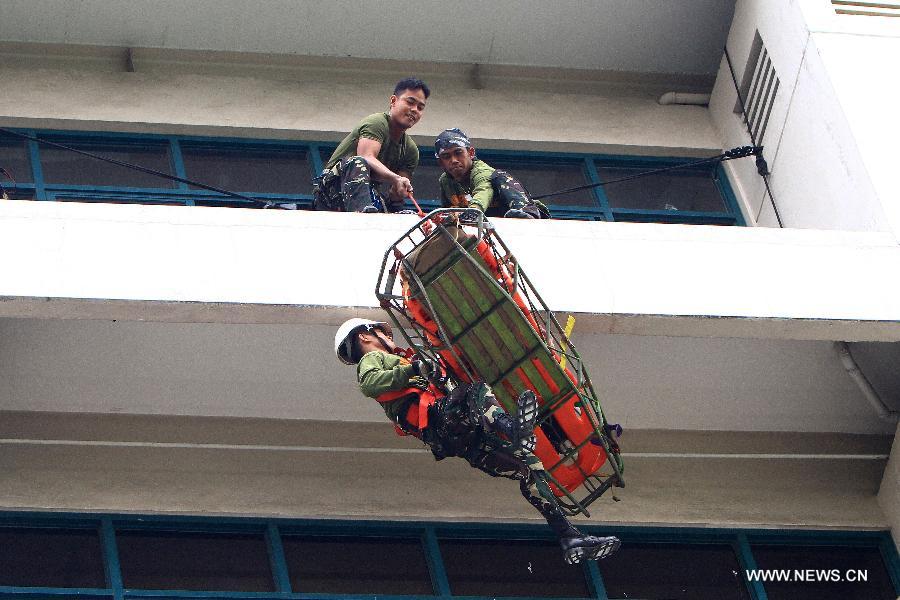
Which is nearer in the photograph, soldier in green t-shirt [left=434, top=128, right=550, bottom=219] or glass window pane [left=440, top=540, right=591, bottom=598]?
glass window pane [left=440, top=540, right=591, bottom=598]

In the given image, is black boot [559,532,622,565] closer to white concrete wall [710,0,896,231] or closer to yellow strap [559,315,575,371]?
yellow strap [559,315,575,371]

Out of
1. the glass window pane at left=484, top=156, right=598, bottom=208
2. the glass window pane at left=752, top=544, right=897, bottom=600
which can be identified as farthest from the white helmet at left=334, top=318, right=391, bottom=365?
the glass window pane at left=484, top=156, right=598, bottom=208

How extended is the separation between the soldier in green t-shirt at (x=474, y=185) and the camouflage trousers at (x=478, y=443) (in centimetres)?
231

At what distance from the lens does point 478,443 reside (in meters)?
10.6

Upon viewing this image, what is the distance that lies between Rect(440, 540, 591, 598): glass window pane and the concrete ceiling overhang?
19.5ft

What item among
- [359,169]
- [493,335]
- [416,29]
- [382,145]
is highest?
[416,29]

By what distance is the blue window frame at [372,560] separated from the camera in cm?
1192

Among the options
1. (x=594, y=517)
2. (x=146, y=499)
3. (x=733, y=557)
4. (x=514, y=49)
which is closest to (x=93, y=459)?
(x=146, y=499)

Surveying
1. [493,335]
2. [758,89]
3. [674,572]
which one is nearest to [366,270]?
[493,335]

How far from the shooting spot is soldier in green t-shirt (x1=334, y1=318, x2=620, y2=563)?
10.1 m

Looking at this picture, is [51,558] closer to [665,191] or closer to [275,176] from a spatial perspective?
[275,176]

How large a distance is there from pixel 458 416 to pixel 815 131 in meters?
5.53

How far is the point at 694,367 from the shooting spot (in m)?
12.9

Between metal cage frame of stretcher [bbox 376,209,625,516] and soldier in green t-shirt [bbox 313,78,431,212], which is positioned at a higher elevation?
soldier in green t-shirt [bbox 313,78,431,212]
